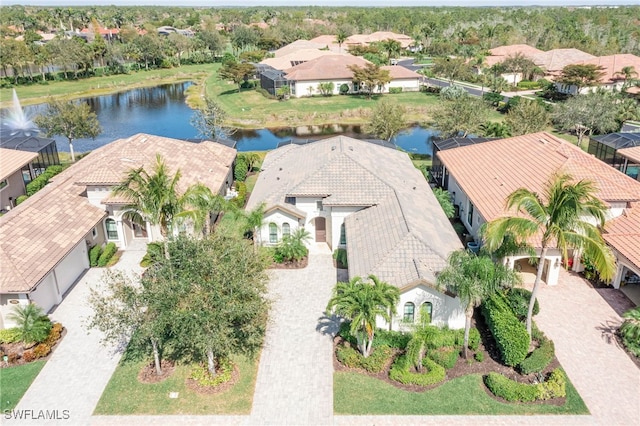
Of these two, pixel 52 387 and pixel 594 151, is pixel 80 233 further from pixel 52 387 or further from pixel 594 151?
pixel 594 151

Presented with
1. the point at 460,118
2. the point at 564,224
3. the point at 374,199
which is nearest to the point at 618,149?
the point at 460,118

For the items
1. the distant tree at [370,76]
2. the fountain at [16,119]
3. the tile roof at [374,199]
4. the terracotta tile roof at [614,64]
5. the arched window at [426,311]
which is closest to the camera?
the arched window at [426,311]

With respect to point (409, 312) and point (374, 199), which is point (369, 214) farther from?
point (409, 312)

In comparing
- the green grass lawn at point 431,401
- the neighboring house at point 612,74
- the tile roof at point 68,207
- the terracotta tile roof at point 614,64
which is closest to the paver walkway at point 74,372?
the tile roof at point 68,207

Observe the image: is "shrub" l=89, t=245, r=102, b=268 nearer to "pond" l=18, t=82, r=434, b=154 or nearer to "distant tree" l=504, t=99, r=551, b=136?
"pond" l=18, t=82, r=434, b=154

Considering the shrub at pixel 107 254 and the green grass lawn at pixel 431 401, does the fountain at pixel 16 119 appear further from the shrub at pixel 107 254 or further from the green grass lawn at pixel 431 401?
the green grass lawn at pixel 431 401

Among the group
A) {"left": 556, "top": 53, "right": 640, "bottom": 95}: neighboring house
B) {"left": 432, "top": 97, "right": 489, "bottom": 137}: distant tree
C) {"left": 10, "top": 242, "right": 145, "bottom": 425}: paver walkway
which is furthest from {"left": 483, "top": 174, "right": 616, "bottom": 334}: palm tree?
{"left": 556, "top": 53, "right": 640, "bottom": 95}: neighboring house

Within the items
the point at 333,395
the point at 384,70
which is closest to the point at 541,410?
Answer: the point at 333,395
